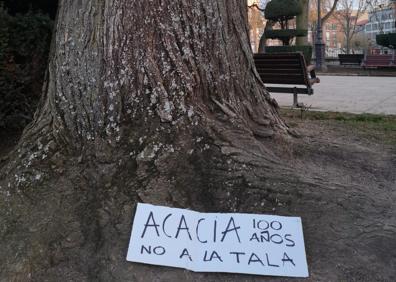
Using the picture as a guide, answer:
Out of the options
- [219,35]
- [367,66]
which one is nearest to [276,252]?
[219,35]

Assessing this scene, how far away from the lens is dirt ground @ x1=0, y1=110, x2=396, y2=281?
8.00 feet

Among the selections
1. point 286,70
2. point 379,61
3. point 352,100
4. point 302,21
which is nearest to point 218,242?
point 286,70

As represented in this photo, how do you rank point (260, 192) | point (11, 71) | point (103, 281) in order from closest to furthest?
1. point (103, 281)
2. point (260, 192)
3. point (11, 71)

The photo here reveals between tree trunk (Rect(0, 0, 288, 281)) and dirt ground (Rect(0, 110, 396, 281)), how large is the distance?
9.0 inches

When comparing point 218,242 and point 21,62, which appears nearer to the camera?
point 218,242

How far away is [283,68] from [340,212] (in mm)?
5648

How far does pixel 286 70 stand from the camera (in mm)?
8086

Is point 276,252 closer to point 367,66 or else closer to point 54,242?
point 54,242

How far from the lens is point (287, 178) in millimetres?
2859

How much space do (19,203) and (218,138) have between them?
1199 millimetres

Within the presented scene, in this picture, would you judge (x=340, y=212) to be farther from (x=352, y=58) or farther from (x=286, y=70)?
(x=352, y=58)

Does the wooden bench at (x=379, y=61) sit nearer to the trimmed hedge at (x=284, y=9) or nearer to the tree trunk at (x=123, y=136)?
the trimmed hedge at (x=284, y=9)

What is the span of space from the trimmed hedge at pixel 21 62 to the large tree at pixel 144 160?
1684 mm

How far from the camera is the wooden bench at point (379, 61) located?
19.8 m
